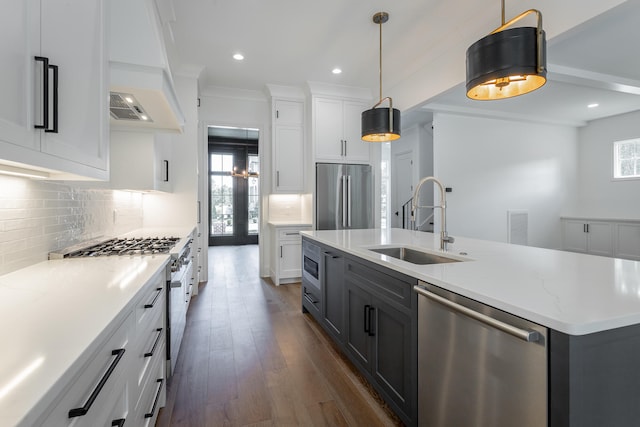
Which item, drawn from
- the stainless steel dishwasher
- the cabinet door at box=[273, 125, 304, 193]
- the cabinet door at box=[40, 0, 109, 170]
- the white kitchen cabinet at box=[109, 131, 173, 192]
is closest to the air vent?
the white kitchen cabinet at box=[109, 131, 173, 192]

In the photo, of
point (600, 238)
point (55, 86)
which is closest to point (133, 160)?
point (55, 86)

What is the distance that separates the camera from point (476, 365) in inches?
44.4

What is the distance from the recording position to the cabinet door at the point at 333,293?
2331mm

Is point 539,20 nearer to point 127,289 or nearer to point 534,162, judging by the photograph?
point 127,289

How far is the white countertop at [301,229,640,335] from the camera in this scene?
0.88 meters

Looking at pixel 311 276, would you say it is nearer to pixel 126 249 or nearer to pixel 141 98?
pixel 126 249

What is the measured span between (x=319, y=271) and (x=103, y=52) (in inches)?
83.2

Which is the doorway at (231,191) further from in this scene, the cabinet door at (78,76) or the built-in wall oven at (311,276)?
the cabinet door at (78,76)

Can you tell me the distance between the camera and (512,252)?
6.02 ft

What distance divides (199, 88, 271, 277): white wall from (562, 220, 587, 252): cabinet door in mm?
6425

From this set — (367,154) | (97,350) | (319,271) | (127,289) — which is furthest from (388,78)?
(97,350)

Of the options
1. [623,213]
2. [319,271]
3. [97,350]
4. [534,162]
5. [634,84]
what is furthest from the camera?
[534,162]

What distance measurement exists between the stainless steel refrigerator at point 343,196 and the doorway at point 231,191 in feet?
16.0

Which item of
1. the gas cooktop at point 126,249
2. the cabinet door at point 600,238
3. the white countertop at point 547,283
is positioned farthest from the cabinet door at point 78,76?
the cabinet door at point 600,238
